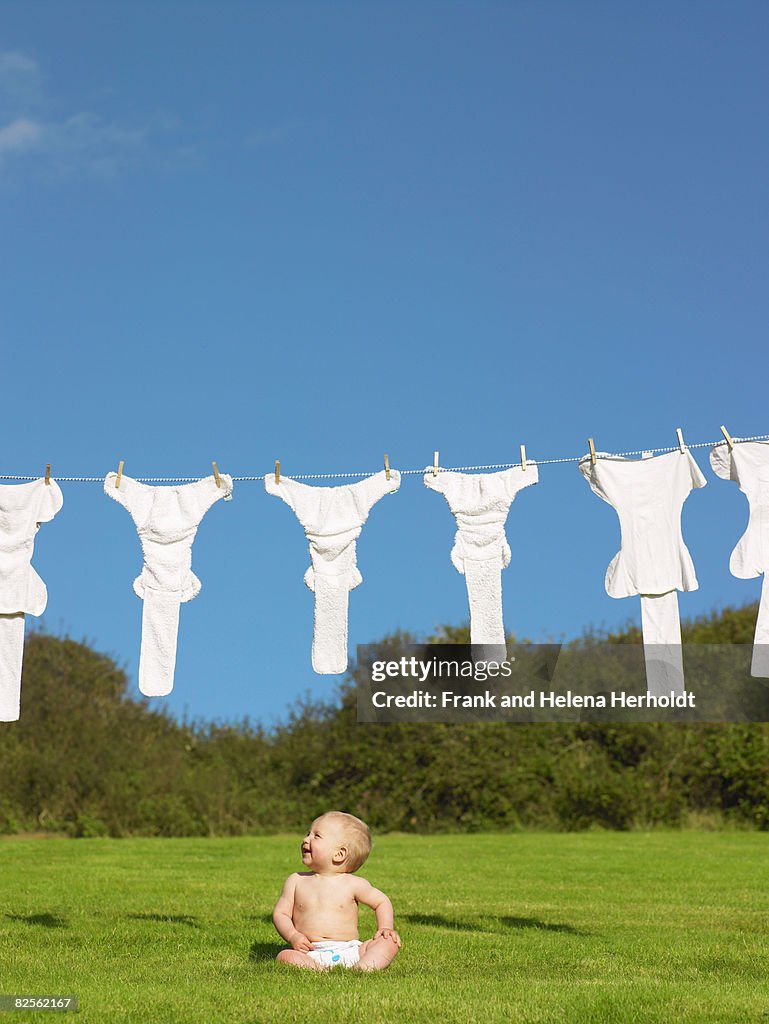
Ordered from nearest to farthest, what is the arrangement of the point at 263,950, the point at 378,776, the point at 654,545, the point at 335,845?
the point at 335,845, the point at 263,950, the point at 654,545, the point at 378,776

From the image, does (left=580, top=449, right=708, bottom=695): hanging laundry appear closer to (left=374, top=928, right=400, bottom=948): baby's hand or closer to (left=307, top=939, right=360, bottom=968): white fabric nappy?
(left=374, top=928, right=400, bottom=948): baby's hand

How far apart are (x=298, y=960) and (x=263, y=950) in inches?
36.2

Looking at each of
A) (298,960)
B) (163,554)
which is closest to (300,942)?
(298,960)

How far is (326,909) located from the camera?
5.12 m

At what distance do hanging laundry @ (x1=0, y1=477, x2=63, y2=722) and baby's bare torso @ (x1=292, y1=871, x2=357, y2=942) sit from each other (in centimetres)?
315

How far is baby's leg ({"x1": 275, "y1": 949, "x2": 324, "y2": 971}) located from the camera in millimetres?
5034

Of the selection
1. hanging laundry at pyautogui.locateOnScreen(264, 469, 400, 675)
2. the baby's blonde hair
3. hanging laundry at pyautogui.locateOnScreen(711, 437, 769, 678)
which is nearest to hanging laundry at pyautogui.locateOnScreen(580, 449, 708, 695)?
hanging laundry at pyautogui.locateOnScreen(711, 437, 769, 678)

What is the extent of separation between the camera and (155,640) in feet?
25.3

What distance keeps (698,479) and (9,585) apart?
185 inches

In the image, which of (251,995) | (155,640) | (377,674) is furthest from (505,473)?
(377,674)

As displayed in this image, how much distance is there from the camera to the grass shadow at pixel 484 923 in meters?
6.94

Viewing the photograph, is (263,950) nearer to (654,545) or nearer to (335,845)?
(335,845)

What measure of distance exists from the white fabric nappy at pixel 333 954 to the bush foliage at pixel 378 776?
12.4 meters

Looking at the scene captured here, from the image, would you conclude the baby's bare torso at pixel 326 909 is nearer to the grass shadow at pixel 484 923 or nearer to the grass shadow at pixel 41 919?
the grass shadow at pixel 484 923
